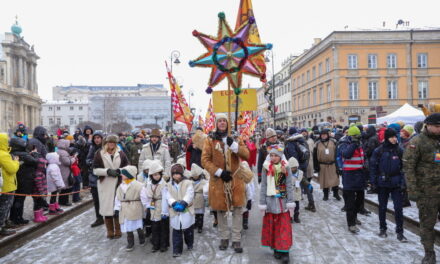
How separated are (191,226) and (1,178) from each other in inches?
138

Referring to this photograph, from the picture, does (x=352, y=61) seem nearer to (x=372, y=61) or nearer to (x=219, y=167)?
(x=372, y=61)

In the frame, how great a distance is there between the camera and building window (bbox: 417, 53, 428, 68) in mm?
37312

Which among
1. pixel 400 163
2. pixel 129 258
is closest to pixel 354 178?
pixel 400 163

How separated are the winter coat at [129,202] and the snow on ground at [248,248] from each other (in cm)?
56

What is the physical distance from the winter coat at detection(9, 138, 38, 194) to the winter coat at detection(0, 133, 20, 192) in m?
0.54

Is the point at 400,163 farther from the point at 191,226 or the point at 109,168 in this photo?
the point at 109,168

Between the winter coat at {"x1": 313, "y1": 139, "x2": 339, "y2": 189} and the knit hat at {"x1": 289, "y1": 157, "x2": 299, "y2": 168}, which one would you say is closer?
the knit hat at {"x1": 289, "y1": 157, "x2": 299, "y2": 168}

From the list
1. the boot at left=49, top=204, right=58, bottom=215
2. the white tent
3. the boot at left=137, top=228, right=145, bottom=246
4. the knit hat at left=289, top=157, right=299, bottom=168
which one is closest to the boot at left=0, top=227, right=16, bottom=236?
the boot at left=49, top=204, right=58, bottom=215

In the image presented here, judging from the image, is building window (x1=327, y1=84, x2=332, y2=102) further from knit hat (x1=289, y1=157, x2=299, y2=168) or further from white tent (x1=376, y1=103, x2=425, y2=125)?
knit hat (x1=289, y1=157, x2=299, y2=168)

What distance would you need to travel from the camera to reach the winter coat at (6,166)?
556 centimetres

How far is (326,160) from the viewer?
8.01 meters

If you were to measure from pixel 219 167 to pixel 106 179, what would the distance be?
2340 millimetres

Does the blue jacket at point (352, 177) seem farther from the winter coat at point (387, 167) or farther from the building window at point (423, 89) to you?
the building window at point (423, 89)

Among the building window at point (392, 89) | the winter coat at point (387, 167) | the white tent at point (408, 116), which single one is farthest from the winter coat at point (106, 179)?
the building window at point (392, 89)
